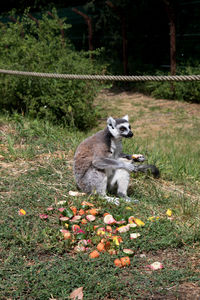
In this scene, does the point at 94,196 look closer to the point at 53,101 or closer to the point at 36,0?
the point at 53,101

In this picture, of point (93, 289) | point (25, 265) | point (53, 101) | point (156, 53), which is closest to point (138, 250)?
point (93, 289)

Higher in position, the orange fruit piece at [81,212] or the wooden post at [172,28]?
the wooden post at [172,28]

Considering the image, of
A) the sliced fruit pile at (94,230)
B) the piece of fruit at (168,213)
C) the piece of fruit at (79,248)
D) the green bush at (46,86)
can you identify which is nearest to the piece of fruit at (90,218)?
the sliced fruit pile at (94,230)

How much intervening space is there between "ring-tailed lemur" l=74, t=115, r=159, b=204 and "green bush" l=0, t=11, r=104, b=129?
371 centimetres

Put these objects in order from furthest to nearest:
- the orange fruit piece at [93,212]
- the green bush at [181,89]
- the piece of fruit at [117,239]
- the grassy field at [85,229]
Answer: the green bush at [181,89]
the orange fruit piece at [93,212]
the piece of fruit at [117,239]
the grassy field at [85,229]

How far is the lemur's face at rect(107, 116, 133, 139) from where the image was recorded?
3.96 metres

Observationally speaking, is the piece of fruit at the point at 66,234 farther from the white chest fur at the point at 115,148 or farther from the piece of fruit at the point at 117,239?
the white chest fur at the point at 115,148

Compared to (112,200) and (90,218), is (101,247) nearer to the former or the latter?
(90,218)

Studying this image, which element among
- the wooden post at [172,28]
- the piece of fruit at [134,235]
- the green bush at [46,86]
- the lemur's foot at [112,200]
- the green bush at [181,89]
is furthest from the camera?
the wooden post at [172,28]

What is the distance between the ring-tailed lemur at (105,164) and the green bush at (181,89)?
6940 millimetres

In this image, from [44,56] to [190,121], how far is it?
12.5 ft

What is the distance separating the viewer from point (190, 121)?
30.6ft

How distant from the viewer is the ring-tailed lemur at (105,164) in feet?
12.8

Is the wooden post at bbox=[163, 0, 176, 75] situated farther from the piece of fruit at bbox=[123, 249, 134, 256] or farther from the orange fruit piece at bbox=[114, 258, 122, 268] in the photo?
the orange fruit piece at bbox=[114, 258, 122, 268]
